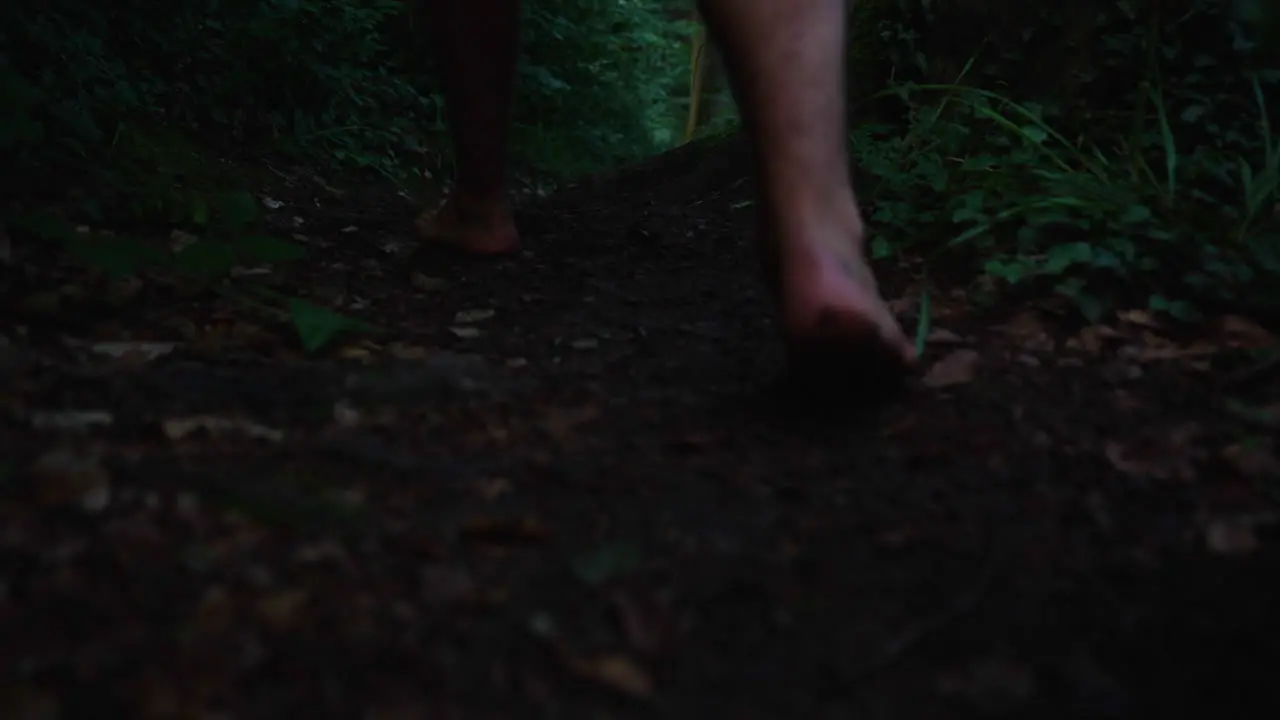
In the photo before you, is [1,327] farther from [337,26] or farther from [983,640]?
[337,26]

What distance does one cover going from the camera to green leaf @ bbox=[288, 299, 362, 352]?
45.3 inches


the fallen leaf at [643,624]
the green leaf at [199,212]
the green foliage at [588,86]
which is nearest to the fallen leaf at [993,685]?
the fallen leaf at [643,624]

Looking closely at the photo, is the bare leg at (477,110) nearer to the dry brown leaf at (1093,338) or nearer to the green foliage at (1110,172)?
the green foliage at (1110,172)

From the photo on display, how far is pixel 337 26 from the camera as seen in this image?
372cm

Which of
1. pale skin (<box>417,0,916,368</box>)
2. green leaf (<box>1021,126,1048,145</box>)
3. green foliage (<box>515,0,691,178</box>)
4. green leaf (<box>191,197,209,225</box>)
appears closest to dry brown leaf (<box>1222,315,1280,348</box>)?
pale skin (<box>417,0,916,368</box>)

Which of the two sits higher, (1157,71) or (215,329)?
(1157,71)

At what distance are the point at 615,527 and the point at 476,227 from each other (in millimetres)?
1160

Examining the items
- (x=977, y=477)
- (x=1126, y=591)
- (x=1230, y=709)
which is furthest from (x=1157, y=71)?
(x=1230, y=709)

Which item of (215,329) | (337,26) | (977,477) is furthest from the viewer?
(337,26)

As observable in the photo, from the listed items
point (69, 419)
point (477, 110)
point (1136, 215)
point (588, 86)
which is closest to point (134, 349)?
point (69, 419)

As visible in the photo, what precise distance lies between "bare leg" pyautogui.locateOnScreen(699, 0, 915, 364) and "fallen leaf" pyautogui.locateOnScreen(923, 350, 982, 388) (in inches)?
5.3

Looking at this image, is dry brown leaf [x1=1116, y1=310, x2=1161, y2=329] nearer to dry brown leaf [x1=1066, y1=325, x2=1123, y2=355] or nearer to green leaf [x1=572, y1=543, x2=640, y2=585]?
dry brown leaf [x1=1066, y1=325, x2=1123, y2=355]

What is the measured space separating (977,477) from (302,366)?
2.36 ft

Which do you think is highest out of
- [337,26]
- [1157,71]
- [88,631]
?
[337,26]
